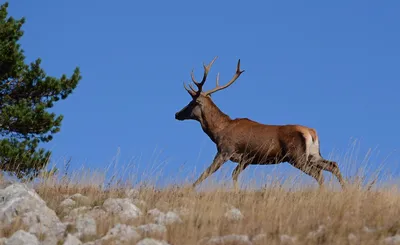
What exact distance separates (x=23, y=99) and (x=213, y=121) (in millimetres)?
6579

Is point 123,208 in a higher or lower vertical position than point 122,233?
higher

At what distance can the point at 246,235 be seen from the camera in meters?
7.05

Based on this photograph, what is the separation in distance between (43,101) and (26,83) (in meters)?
0.68

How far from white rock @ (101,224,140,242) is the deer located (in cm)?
392

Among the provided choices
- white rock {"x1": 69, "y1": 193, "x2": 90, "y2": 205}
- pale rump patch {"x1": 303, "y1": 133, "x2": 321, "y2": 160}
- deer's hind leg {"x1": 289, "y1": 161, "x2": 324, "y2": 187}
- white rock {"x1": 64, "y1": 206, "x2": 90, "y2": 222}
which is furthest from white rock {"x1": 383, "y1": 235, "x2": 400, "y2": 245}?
pale rump patch {"x1": 303, "y1": 133, "x2": 321, "y2": 160}

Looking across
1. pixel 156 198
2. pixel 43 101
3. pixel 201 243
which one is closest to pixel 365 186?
pixel 156 198

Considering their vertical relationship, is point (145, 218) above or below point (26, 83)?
below

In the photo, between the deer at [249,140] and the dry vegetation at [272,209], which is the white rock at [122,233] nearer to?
the dry vegetation at [272,209]

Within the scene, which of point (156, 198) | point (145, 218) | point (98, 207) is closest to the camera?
point (145, 218)

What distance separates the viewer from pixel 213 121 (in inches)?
522

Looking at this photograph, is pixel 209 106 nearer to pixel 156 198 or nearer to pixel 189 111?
pixel 189 111

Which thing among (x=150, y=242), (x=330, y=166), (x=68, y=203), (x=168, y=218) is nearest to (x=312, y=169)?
(x=330, y=166)

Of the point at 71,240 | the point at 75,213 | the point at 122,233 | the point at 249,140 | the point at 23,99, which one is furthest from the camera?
the point at 23,99

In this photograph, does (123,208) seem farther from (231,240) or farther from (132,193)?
(231,240)
